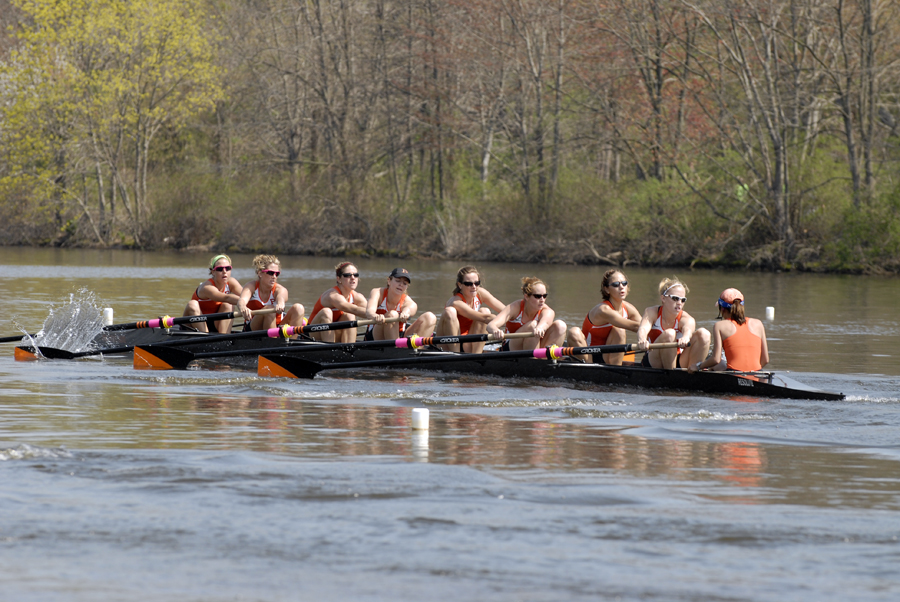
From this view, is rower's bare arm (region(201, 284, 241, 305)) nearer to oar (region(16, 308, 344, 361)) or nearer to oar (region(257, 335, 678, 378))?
oar (region(16, 308, 344, 361))

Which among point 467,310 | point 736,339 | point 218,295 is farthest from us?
point 218,295

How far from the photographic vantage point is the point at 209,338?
44.6ft

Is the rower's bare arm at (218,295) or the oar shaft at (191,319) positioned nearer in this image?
the oar shaft at (191,319)

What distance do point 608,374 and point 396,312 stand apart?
3000 millimetres

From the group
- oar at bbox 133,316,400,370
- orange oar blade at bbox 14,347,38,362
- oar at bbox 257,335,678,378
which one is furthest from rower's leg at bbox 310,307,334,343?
orange oar blade at bbox 14,347,38,362

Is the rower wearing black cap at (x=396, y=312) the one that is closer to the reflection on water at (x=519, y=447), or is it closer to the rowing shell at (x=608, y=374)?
the rowing shell at (x=608, y=374)

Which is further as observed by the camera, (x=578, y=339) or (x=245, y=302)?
(x=245, y=302)

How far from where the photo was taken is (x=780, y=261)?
32438 millimetres

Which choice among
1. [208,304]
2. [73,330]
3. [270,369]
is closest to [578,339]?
[270,369]

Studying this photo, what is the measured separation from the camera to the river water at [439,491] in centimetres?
522

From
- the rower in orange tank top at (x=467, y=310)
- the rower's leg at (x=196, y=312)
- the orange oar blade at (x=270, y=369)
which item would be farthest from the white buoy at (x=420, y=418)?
the rower's leg at (x=196, y=312)

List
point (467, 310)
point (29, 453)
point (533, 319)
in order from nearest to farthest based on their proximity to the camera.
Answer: point (29, 453)
point (533, 319)
point (467, 310)

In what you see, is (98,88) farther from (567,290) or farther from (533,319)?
(533,319)

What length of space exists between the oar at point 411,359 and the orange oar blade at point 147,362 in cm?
133
